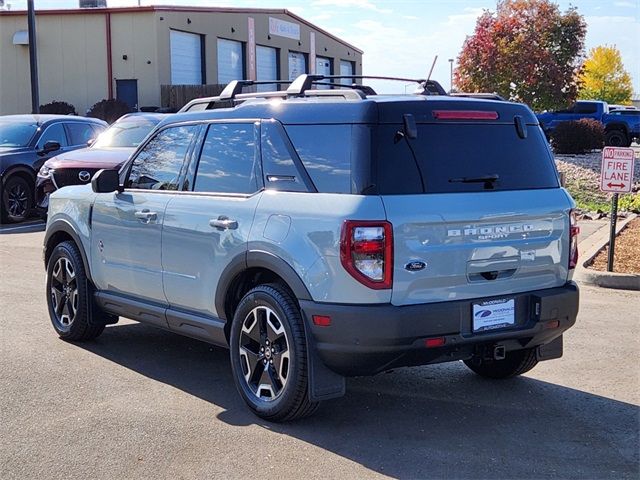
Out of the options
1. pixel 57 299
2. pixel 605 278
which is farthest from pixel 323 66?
pixel 57 299

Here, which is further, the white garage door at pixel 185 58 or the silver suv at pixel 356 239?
the white garage door at pixel 185 58

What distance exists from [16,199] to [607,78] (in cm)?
6458

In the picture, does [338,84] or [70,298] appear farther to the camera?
[70,298]

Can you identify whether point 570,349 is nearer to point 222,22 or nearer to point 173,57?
point 173,57

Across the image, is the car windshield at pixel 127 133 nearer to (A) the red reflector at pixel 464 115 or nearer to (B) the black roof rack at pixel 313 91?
(B) the black roof rack at pixel 313 91

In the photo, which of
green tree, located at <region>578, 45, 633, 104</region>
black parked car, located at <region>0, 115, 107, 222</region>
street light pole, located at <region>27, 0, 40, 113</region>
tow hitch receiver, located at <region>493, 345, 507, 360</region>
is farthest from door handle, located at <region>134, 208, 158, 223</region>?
green tree, located at <region>578, 45, 633, 104</region>

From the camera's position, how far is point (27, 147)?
1560cm

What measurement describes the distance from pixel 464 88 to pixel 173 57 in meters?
11.2

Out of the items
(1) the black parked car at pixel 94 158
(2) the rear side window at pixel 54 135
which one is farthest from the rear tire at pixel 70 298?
(2) the rear side window at pixel 54 135

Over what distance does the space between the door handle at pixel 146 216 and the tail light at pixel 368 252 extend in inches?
76.8

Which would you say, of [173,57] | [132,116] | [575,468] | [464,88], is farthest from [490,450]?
[173,57]

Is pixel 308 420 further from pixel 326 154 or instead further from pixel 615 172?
pixel 615 172

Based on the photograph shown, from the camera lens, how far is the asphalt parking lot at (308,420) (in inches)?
177

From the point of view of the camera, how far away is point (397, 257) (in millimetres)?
4555
